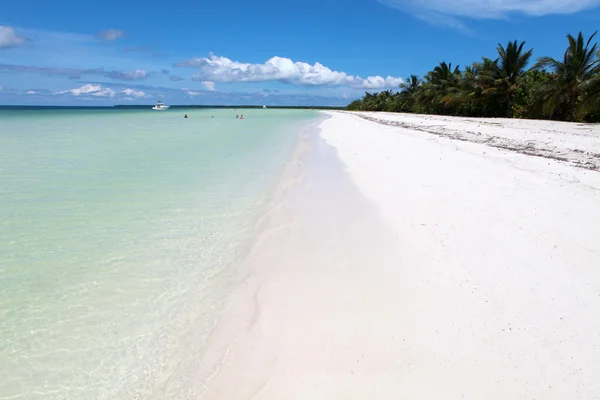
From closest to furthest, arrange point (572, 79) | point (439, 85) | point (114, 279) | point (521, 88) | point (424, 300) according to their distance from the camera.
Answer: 1. point (424, 300)
2. point (114, 279)
3. point (572, 79)
4. point (521, 88)
5. point (439, 85)

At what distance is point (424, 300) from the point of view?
3.39m

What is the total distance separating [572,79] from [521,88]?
352 inches

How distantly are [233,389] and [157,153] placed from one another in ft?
49.2

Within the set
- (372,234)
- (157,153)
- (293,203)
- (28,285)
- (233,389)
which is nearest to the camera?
(233,389)

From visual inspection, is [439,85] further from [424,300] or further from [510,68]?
[424,300]

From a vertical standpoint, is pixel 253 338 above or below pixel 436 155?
below

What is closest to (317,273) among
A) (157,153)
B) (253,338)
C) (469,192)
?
(253,338)

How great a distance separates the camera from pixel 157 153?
15.9 metres

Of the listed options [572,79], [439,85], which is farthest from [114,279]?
[439,85]

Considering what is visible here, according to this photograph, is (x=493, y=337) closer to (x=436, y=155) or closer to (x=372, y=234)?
(x=372, y=234)

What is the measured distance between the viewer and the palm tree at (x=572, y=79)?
21.5 meters

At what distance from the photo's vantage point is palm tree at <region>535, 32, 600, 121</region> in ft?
70.4

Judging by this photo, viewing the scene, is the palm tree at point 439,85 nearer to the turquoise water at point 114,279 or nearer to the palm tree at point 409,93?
the palm tree at point 409,93

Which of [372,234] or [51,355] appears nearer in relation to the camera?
[51,355]
